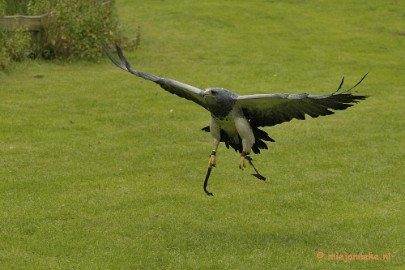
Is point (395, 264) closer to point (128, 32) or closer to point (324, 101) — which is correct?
point (324, 101)

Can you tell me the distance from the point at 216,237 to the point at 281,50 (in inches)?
513

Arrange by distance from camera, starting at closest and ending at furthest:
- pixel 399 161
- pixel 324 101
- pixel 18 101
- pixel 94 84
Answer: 1. pixel 324 101
2. pixel 399 161
3. pixel 18 101
4. pixel 94 84

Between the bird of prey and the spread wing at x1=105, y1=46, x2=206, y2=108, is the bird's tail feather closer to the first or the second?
the bird of prey

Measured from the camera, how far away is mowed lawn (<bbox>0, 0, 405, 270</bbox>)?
25.8 ft

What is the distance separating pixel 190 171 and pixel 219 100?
10.7 ft

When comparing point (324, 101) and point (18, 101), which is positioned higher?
point (324, 101)

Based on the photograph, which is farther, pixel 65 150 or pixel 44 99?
pixel 44 99

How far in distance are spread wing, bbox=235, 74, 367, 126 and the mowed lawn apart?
1.39 meters

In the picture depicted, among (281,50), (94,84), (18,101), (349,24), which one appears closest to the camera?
(18,101)

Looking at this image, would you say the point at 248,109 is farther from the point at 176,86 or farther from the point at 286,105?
the point at 176,86

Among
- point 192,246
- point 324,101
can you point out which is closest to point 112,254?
point 192,246

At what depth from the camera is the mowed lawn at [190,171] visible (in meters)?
7.88

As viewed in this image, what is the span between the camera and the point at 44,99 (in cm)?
1502

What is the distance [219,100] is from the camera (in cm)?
772
